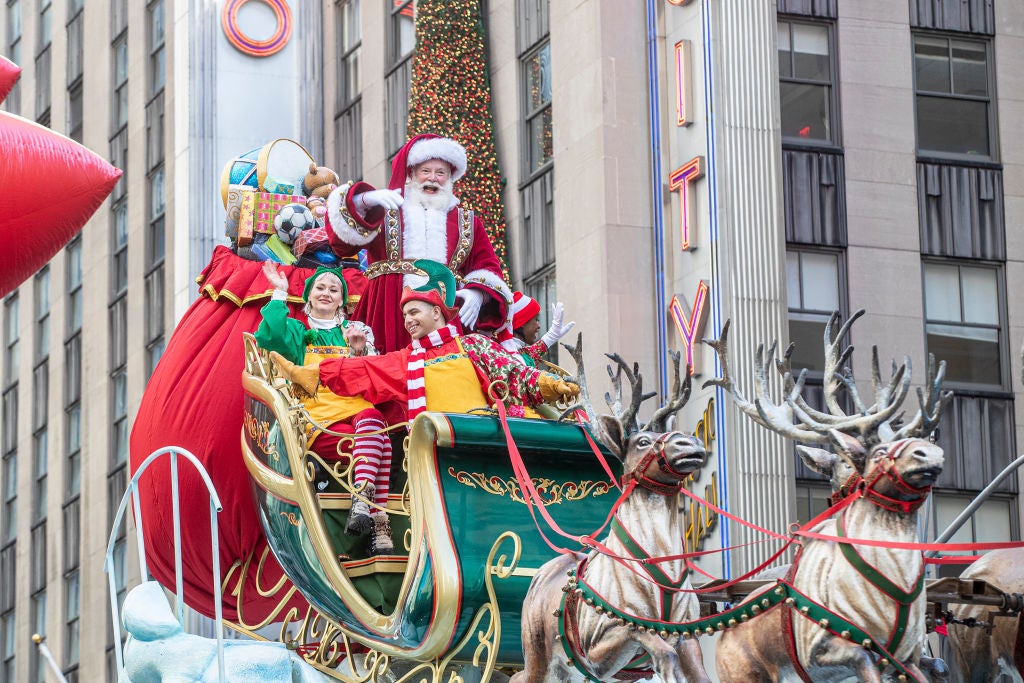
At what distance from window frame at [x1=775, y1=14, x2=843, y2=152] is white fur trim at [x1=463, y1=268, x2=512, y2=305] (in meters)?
10.5

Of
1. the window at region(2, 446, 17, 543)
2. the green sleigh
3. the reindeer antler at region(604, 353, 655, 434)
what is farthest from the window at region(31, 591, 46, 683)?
the reindeer antler at region(604, 353, 655, 434)

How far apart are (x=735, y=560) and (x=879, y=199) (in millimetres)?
4751

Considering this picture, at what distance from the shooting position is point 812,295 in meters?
22.7

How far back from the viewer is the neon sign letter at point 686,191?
72.9ft

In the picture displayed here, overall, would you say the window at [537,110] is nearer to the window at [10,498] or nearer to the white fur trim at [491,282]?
the white fur trim at [491,282]

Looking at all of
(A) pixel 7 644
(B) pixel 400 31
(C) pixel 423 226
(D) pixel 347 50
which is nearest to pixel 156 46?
(D) pixel 347 50

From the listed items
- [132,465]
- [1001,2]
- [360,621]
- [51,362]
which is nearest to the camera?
[360,621]

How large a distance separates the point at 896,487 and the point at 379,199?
5351 mm

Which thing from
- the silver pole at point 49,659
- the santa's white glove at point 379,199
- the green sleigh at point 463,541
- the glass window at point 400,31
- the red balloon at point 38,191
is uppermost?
the glass window at point 400,31

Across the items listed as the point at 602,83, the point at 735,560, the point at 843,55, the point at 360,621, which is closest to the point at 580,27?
the point at 602,83

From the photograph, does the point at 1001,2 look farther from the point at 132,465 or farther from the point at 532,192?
the point at 132,465

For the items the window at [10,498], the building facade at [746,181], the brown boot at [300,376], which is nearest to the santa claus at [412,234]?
the brown boot at [300,376]

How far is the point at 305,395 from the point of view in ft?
40.1

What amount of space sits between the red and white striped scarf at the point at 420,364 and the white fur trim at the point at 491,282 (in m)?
1.06
